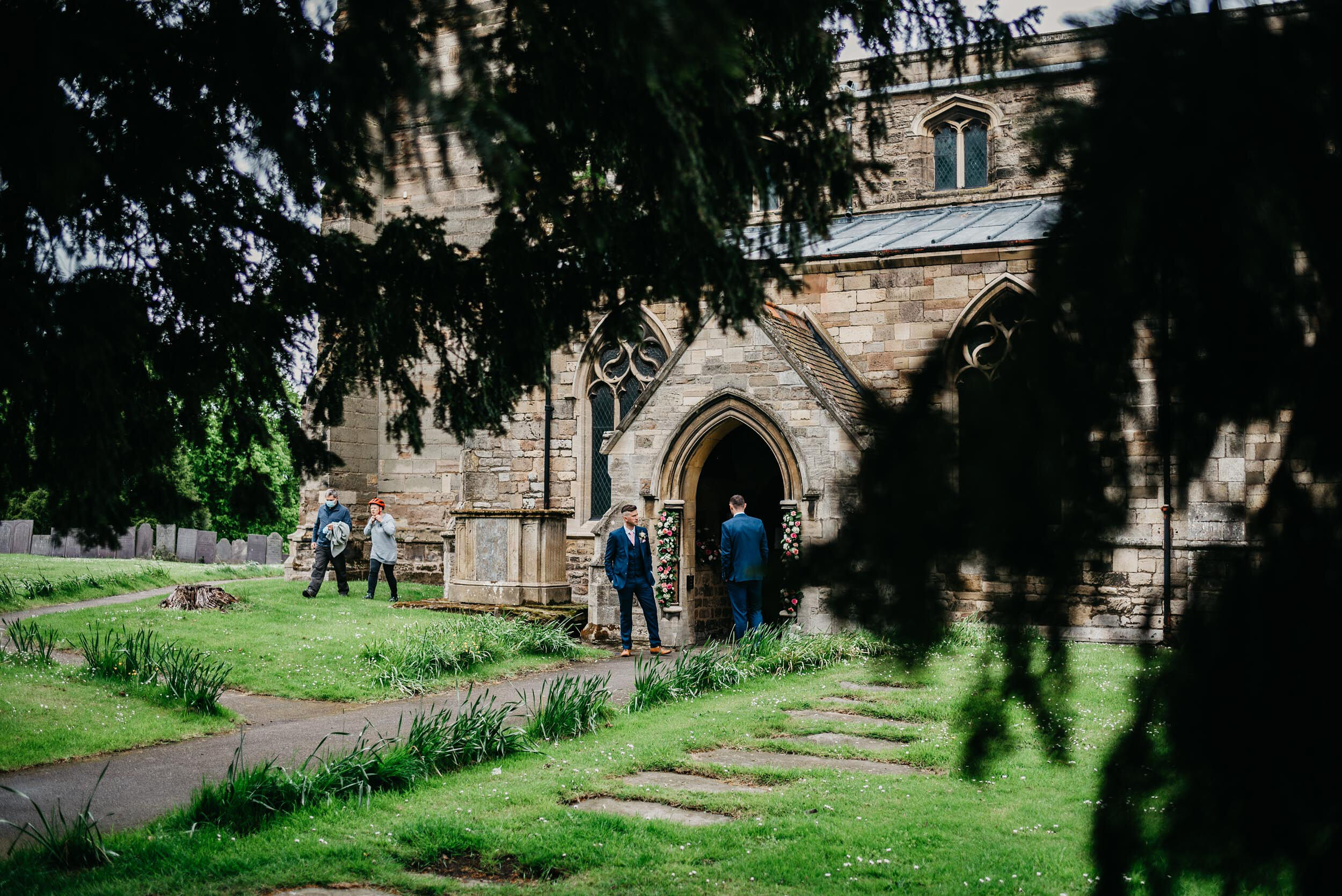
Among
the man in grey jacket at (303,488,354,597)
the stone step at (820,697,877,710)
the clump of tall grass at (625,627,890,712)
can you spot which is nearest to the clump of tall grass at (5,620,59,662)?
the clump of tall grass at (625,627,890,712)

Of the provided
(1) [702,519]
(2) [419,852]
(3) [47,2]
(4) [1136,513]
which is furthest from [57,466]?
(1) [702,519]

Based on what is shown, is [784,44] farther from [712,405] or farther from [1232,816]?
[712,405]

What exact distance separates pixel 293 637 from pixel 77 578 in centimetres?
948

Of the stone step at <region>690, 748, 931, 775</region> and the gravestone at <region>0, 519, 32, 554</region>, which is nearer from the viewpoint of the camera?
the stone step at <region>690, 748, 931, 775</region>

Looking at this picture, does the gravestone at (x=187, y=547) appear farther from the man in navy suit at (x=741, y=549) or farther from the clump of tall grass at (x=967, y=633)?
the clump of tall grass at (x=967, y=633)

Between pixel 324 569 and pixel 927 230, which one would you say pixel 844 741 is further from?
pixel 324 569

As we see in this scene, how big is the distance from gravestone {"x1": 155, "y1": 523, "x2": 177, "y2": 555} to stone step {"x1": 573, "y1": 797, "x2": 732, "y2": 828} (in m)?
35.1

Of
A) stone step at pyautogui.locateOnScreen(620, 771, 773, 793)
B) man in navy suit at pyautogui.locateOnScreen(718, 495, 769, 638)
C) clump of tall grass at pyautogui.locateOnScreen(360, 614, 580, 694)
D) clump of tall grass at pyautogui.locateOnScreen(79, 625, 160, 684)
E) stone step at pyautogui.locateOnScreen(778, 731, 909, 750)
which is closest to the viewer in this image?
stone step at pyautogui.locateOnScreen(620, 771, 773, 793)

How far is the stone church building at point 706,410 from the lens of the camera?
48.6 feet

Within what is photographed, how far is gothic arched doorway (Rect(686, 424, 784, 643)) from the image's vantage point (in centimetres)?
1614

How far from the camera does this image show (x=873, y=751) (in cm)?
766

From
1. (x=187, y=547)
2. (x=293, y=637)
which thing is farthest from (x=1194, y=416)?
(x=187, y=547)

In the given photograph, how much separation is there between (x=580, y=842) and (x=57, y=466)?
2.89 meters

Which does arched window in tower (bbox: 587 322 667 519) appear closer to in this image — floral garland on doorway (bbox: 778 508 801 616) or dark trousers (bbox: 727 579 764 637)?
dark trousers (bbox: 727 579 764 637)
